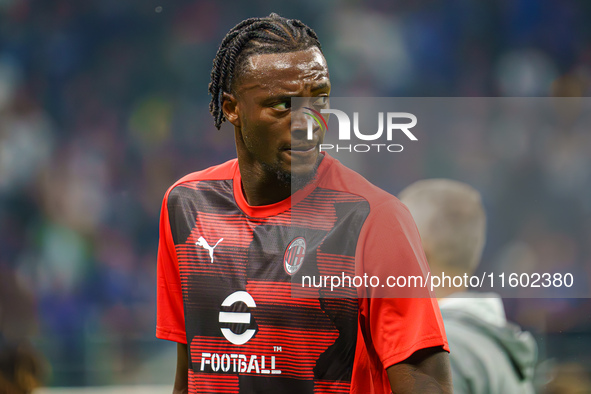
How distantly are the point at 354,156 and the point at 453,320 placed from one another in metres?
0.88

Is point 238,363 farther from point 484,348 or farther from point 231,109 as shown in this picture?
point 484,348

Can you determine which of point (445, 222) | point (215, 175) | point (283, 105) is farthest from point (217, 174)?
point (445, 222)

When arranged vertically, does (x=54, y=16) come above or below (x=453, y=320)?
above

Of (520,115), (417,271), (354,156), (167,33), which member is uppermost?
(167,33)

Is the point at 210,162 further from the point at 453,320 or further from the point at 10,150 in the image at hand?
the point at 453,320

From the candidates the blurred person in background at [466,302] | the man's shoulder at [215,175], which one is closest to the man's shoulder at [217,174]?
the man's shoulder at [215,175]

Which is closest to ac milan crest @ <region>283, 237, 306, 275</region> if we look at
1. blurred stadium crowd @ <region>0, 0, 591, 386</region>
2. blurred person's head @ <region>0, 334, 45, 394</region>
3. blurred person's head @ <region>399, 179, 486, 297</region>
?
blurred person's head @ <region>399, 179, 486, 297</region>

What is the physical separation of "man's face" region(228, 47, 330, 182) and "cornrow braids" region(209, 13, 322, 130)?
2cm

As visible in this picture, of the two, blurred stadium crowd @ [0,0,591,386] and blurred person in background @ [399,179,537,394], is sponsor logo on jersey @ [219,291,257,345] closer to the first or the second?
blurred person in background @ [399,179,537,394]

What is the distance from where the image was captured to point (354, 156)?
6.10ft

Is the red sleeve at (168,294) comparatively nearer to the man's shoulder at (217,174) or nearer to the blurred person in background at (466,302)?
the man's shoulder at (217,174)

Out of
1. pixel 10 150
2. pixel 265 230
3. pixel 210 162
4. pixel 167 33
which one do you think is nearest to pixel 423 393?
pixel 265 230

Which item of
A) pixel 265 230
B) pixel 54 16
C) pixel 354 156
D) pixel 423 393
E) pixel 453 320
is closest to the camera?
pixel 423 393

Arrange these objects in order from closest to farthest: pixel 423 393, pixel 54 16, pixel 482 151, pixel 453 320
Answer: pixel 423 393, pixel 482 151, pixel 453 320, pixel 54 16
